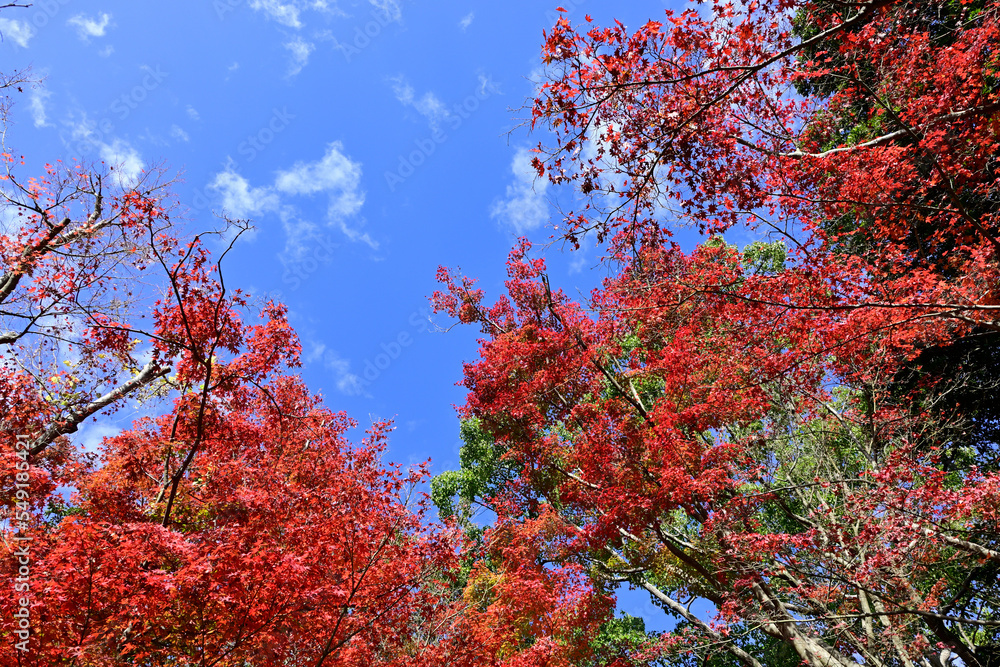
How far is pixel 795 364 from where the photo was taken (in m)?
6.27

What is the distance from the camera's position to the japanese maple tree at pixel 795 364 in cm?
638

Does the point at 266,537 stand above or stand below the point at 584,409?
below

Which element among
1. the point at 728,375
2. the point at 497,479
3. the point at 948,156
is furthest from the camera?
the point at 497,479

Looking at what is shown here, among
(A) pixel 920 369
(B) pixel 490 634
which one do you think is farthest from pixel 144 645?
(A) pixel 920 369

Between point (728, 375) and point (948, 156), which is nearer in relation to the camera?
point (948, 156)

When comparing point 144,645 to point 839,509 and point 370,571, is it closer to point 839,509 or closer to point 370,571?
point 370,571

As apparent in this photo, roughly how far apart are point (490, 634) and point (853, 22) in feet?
34.6

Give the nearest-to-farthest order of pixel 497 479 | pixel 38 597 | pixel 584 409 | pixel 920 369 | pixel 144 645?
pixel 38 597 → pixel 144 645 → pixel 920 369 → pixel 584 409 → pixel 497 479

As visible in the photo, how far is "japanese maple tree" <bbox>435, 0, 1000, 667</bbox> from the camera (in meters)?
6.38

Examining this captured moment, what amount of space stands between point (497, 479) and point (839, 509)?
38.4 ft

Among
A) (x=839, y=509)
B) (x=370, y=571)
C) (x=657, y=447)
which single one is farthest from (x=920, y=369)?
(x=370, y=571)

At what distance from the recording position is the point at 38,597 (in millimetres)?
5949

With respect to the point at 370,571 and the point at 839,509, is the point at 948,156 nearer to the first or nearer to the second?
the point at 839,509

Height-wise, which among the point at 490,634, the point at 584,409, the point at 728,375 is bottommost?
the point at 490,634
